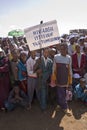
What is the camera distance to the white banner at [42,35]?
7.45 metres

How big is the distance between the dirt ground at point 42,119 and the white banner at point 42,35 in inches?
72.9

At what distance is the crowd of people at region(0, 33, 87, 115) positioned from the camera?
757 centimetres

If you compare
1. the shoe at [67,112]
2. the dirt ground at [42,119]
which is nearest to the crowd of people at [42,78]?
the shoe at [67,112]

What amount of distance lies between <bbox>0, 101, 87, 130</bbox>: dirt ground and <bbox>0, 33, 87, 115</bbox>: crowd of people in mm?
169

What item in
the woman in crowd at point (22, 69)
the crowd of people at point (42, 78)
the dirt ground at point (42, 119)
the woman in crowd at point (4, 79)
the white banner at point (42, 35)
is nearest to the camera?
the dirt ground at point (42, 119)

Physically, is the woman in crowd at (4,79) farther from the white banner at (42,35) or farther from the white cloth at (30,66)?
the white banner at (42,35)

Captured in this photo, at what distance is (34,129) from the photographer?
7172 millimetres

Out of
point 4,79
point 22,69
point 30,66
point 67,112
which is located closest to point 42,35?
point 30,66

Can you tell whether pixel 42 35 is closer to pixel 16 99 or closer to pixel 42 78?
pixel 42 78

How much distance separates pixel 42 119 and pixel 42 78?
1111 mm

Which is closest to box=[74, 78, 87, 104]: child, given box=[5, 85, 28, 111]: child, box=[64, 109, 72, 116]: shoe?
box=[64, 109, 72, 116]: shoe

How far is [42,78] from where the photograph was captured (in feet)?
25.4

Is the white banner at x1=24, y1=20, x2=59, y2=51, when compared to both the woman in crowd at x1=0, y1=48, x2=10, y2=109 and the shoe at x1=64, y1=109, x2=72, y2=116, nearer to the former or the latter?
the woman in crowd at x1=0, y1=48, x2=10, y2=109

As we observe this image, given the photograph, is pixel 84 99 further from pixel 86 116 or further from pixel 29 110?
pixel 29 110
